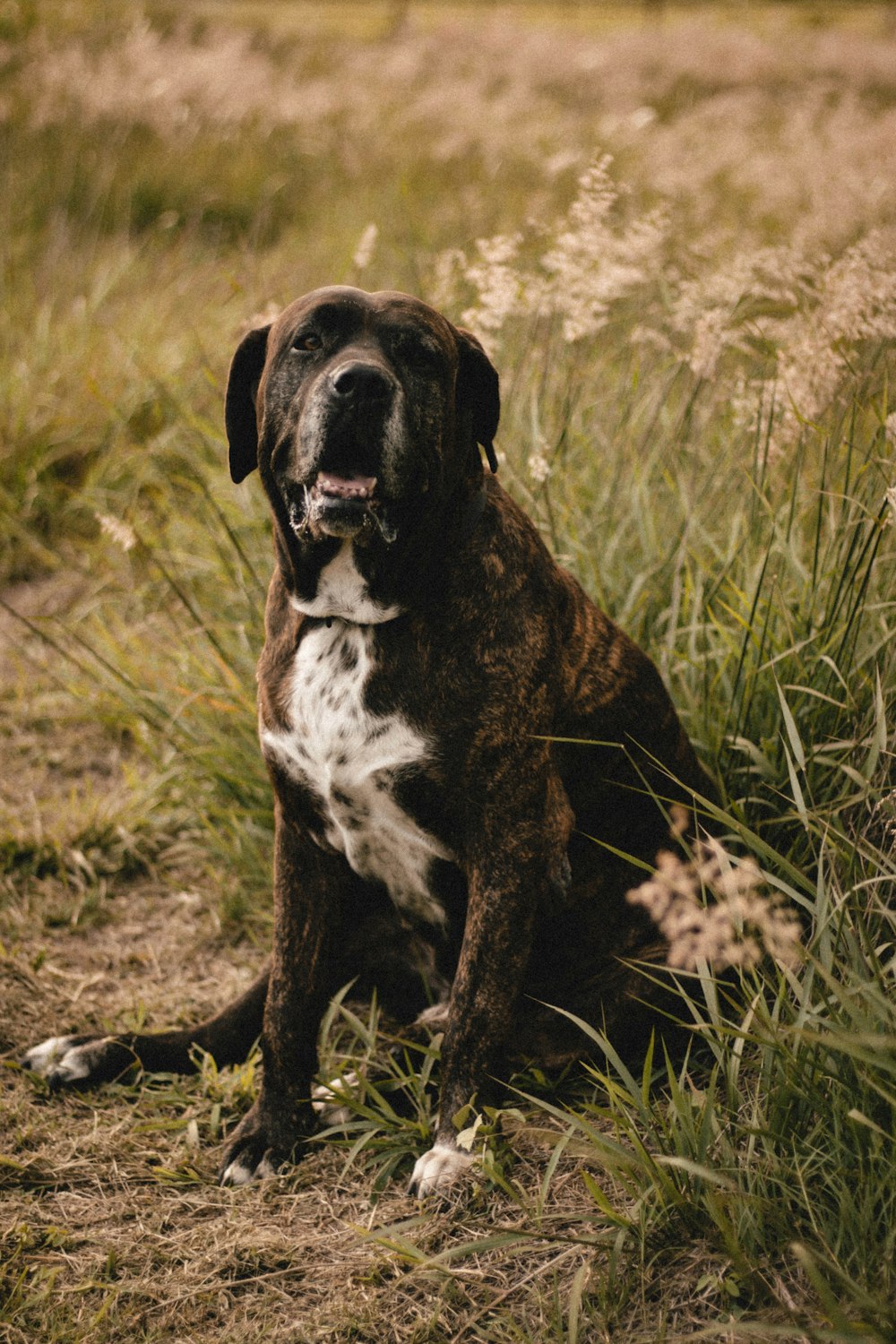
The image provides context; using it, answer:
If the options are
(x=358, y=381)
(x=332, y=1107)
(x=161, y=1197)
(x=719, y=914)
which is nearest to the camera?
(x=719, y=914)

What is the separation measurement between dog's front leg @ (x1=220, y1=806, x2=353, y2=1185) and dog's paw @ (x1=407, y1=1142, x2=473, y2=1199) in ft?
1.12

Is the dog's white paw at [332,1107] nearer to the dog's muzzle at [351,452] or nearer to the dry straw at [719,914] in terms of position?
the dry straw at [719,914]

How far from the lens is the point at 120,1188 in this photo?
2.32 m

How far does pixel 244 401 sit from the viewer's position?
95.3 inches

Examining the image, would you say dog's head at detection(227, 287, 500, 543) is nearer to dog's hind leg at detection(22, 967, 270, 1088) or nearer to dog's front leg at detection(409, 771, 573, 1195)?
dog's front leg at detection(409, 771, 573, 1195)

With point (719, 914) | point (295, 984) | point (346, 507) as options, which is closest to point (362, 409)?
point (346, 507)

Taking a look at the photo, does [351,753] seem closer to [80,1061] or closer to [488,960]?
[488,960]

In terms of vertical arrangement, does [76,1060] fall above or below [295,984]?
below

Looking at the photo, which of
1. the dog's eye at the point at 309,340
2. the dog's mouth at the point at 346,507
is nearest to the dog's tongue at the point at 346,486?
the dog's mouth at the point at 346,507

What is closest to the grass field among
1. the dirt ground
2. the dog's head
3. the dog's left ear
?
the dirt ground

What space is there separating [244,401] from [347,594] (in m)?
0.53

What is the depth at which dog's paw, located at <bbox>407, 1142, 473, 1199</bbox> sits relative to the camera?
2.14 metres

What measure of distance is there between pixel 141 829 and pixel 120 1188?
1.44 m

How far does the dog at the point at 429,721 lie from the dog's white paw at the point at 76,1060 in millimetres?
409
